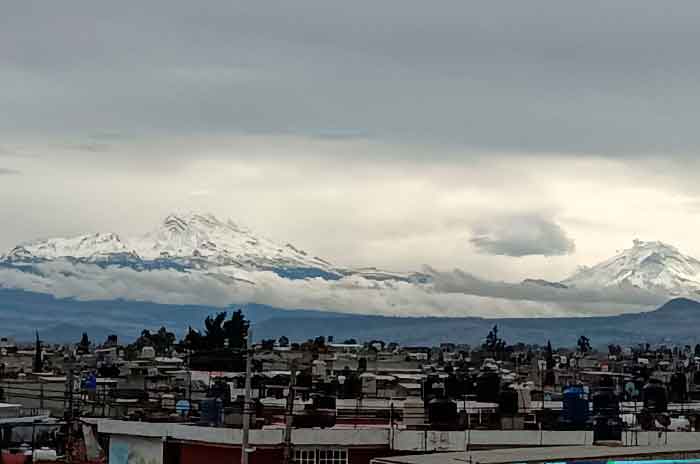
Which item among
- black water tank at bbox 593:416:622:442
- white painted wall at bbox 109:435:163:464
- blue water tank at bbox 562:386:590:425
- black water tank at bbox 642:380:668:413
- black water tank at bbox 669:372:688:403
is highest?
black water tank at bbox 669:372:688:403

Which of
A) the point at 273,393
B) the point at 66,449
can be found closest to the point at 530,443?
the point at 66,449

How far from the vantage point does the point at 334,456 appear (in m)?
45.9

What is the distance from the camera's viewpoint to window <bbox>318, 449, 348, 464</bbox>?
45875 mm

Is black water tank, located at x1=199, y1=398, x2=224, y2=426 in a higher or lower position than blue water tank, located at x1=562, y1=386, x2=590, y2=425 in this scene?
lower

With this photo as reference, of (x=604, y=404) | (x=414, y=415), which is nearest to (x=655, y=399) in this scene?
(x=604, y=404)

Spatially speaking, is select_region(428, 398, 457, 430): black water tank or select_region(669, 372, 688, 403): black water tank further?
select_region(669, 372, 688, 403): black water tank

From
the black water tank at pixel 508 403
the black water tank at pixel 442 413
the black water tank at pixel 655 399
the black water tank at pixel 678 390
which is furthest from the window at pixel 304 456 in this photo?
the black water tank at pixel 678 390

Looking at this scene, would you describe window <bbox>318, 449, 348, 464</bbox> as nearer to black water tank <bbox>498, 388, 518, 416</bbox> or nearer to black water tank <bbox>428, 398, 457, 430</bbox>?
black water tank <bbox>428, 398, 457, 430</bbox>

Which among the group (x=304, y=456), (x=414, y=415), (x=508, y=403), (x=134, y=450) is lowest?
(x=134, y=450)

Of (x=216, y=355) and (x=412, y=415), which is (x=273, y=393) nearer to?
(x=412, y=415)

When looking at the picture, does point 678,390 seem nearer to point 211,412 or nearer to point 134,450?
point 211,412

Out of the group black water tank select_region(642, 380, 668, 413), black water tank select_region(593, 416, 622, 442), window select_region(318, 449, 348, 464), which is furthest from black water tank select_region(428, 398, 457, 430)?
black water tank select_region(642, 380, 668, 413)

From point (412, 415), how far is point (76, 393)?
33.4 meters

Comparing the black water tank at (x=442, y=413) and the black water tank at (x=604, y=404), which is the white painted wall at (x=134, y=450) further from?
the black water tank at (x=604, y=404)
